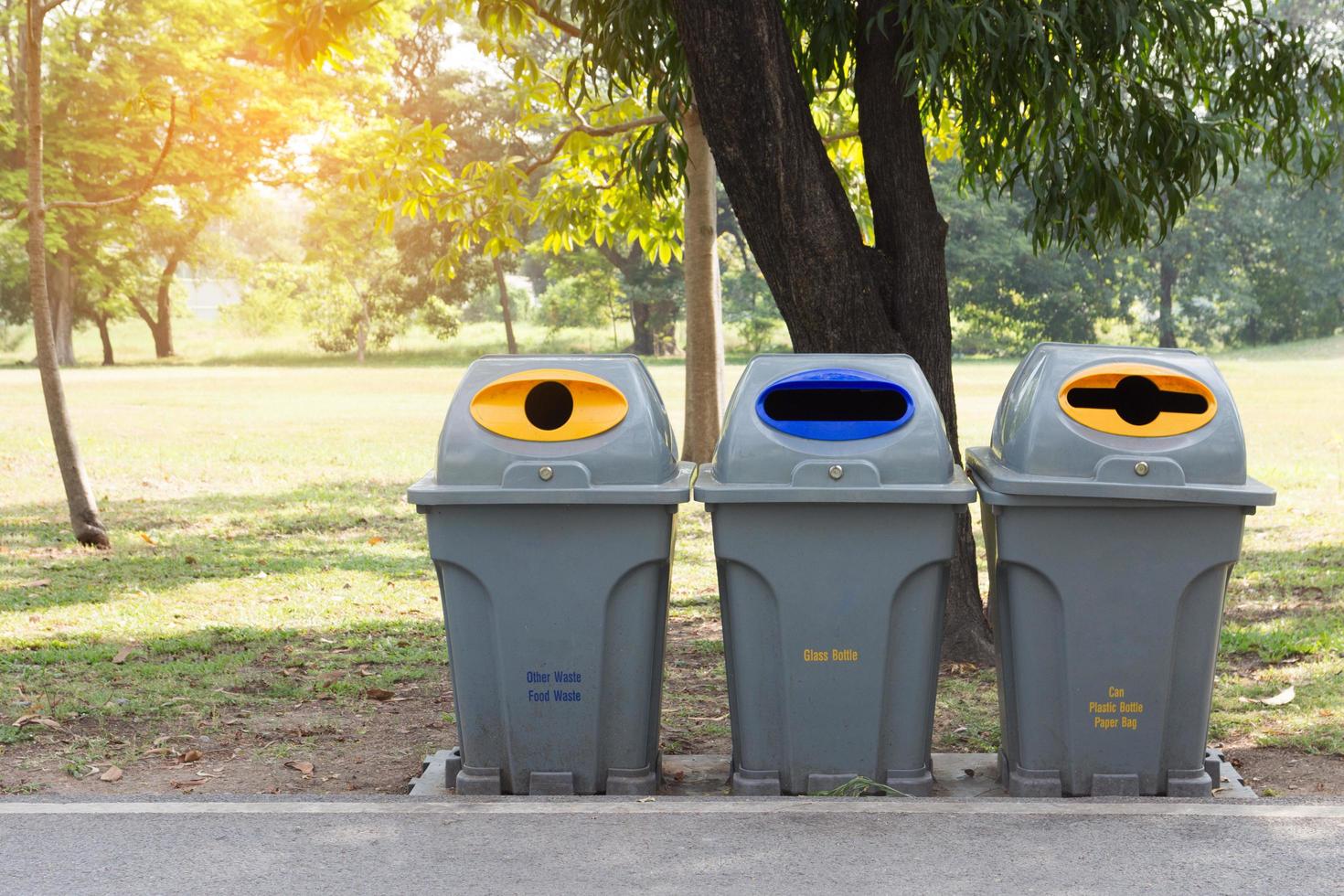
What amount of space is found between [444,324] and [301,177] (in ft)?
54.3

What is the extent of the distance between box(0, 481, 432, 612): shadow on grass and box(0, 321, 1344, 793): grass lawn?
0.03m

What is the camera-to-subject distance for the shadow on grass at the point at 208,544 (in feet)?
25.2

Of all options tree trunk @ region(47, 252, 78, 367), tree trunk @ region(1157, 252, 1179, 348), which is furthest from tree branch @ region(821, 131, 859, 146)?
tree trunk @ region(1157, 252, 1179, 348)

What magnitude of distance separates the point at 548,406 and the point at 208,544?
582cm

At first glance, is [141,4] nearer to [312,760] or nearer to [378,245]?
[378,245]

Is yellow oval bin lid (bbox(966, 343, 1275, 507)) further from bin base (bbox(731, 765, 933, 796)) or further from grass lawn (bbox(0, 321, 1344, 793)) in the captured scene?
grass lawn (bbox(0, 321, 1344, 793))

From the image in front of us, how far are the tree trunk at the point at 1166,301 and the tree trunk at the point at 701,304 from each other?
36.7 metres

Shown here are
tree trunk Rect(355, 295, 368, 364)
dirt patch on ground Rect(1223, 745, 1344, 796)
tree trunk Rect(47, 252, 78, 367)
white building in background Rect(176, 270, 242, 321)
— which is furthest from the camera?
white building in background Rect(176, 270, 242, 321)

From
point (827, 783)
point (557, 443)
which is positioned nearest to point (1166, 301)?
point (827, 783)

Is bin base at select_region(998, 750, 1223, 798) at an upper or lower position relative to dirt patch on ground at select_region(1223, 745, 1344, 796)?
upper

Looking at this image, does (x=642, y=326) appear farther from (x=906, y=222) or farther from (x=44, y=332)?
(x=906, y=222)

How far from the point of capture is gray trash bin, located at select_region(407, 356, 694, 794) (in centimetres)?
358

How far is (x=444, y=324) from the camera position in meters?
47.1

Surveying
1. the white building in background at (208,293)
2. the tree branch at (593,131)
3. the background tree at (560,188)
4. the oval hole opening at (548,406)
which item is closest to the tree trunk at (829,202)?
the oval hole opening at (548,406)
